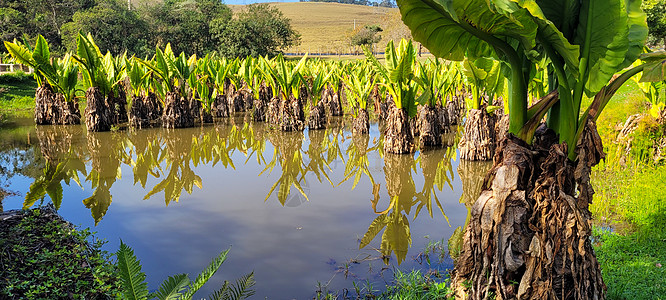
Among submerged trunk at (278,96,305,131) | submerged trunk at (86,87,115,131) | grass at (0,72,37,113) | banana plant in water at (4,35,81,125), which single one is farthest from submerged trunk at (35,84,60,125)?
submerged trunk at (278,96,305,131)

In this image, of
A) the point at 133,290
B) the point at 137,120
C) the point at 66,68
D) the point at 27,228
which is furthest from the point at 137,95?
the point at 133,290

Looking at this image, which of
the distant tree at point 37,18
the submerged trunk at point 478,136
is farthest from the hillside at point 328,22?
the submerged trunk at point 478,136

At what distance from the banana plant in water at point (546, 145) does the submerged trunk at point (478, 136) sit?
12.2 ft

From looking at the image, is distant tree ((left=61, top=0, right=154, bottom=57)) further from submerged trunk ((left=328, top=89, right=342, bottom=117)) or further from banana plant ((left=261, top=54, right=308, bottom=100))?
banana plant ((left=261, top=54, right=308, bottom=100))

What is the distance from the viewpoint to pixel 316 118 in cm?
958

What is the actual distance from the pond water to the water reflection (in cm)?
2

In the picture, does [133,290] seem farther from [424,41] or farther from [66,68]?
[66,68]

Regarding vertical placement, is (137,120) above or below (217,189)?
above

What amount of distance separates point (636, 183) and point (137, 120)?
8317 millimetres

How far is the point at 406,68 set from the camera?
6.37 m

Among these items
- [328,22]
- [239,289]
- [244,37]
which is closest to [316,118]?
[239,289]

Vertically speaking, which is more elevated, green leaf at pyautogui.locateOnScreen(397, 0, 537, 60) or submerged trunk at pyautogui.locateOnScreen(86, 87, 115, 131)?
green leaf at pyautogui.locateOnScreen(397, 0, 537, 60)

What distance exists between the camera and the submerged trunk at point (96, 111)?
9.09m

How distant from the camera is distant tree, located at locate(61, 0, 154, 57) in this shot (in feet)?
91.9
